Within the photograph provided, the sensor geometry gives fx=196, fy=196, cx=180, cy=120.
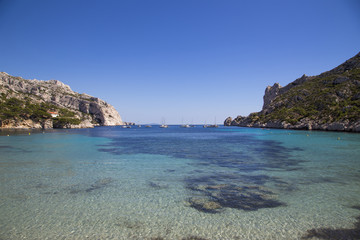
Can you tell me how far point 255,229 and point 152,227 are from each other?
4.22 metres

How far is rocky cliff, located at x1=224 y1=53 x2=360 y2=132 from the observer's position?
7859cm

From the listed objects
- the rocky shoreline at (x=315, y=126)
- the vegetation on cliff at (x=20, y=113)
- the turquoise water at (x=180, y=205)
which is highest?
the vegetation on cliff at (x=20, y=113)

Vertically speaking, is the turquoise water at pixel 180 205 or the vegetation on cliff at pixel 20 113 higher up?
the vegetation on cliff at pixel 20 113

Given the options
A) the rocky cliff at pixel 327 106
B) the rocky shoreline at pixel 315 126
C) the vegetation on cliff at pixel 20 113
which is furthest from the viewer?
the vegetation on cliff at pixel 20 113

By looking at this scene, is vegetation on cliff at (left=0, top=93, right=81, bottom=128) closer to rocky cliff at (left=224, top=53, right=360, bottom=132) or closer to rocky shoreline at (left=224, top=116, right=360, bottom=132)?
rocky shoreline at (left=224, top=116, right=360, bottom=132)

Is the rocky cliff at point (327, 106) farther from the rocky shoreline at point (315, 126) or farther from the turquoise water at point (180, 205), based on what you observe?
the turquoise water at point (180, 205)

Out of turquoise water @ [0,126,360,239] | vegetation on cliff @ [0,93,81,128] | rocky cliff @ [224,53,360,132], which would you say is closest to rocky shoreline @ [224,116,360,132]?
rocky cliff @ [224,53,360,132]

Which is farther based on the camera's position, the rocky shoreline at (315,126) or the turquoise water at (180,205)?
the rocky shoreline at (315,126)

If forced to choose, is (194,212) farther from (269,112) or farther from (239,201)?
(269,112)

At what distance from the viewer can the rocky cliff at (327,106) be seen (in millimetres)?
78594

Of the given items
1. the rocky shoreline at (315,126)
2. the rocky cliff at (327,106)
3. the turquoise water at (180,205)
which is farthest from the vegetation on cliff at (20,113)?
the rocky cliff at (327,106)

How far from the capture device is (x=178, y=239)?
7.29 meters

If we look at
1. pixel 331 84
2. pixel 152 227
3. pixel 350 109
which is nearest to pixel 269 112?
pixel 331 84

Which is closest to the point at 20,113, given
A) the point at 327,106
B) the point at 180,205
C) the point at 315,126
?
the point at 180,205
